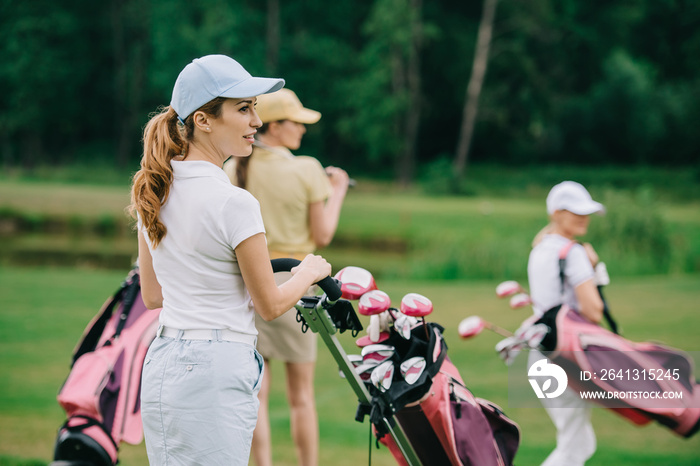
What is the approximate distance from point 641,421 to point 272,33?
21.9 metres

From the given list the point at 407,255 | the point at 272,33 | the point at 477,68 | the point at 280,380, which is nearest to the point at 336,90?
the point at 272,33

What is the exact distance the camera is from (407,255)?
1307 cm

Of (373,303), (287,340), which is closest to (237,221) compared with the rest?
(373,303)

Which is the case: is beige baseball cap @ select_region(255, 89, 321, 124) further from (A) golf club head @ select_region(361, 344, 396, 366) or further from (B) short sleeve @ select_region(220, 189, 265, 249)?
(B) short sleeve @ select_region(220, 189, 265, 249)

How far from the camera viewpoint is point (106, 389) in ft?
9.04

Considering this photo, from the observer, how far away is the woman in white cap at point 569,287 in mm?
3078

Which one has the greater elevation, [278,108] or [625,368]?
[278,108]

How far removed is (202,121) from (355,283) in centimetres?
68

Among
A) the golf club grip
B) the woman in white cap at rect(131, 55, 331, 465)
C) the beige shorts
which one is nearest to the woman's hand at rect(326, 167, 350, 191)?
the beige shorts

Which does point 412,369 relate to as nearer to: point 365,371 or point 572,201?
point 365,371

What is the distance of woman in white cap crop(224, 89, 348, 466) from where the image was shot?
9.81 feet

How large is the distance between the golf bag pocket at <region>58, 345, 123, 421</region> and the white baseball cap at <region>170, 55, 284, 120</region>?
1.35m

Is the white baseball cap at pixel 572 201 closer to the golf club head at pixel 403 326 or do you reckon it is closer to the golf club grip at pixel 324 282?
the golf club head at pixel 403 326

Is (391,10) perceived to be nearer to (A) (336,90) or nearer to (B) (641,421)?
(A) (336,90)
